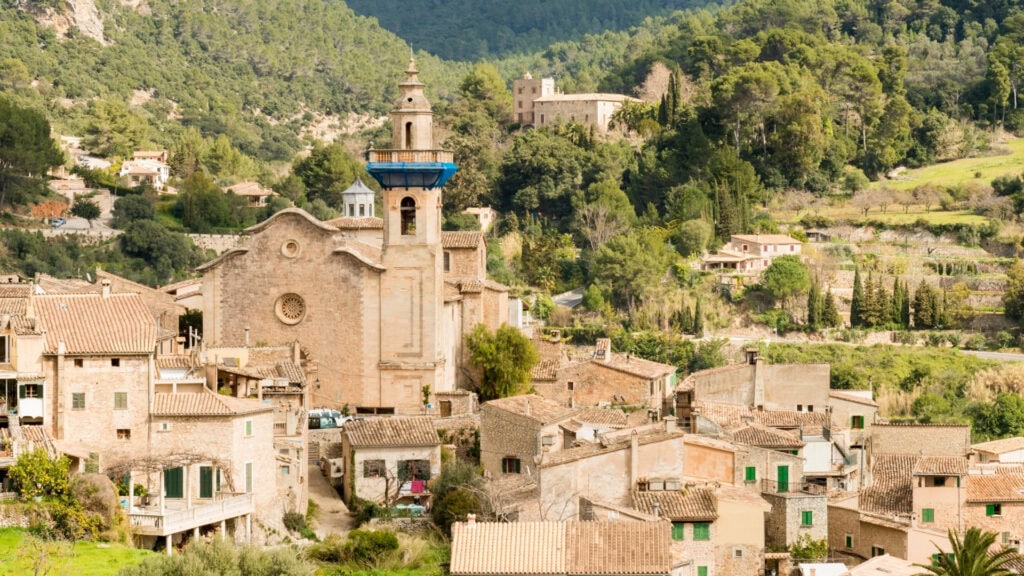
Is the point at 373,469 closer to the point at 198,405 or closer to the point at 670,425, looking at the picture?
the point at 198,405

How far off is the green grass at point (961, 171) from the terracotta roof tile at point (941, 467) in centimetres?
4567

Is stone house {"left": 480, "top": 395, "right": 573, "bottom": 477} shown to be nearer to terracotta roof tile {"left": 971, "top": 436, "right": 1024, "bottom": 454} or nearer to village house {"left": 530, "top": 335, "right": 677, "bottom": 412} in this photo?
village house {"left": 530, "top": 335, "right": 677, "bottom": 412}

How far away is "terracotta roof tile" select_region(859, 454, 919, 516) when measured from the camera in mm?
42594

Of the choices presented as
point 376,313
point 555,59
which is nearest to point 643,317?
point 376,313

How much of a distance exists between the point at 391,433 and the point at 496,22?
15477 centimetres

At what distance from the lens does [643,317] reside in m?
71.7

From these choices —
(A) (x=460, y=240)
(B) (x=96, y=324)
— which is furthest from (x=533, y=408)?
(B) (x=96, y=324)

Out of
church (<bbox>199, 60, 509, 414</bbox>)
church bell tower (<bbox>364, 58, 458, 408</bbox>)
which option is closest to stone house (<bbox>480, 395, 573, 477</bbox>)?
church bell tower (<bbox>364, 58, 458, 408</bbox>)

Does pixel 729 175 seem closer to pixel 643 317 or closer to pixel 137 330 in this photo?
pixel 643 317

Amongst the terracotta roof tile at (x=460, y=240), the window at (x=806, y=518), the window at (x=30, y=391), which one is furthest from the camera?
the terracotta roof tile at (x=460, y=240)

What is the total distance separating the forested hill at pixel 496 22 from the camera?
186875mm

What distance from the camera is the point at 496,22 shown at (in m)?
194

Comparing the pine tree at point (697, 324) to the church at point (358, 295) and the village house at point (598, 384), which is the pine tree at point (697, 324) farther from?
the church at point (358, 295)

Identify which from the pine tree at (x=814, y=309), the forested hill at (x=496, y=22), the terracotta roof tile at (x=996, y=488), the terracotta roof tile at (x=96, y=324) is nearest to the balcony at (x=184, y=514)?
the terracotta roof tile at (x=96, y=324)
